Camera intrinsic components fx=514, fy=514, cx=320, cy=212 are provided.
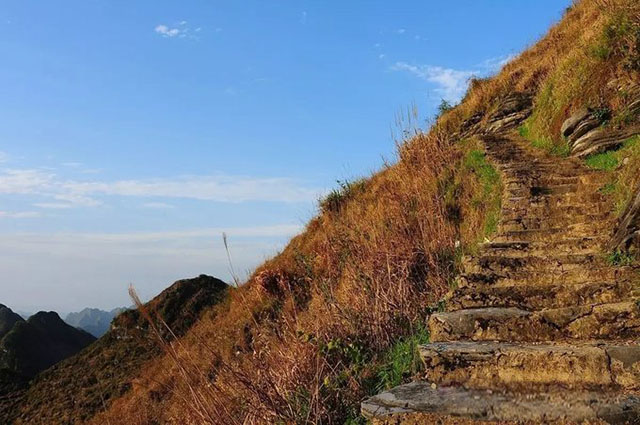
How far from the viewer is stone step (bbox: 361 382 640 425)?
8.18ft

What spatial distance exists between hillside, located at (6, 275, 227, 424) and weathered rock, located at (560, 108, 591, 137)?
1109 centimetres

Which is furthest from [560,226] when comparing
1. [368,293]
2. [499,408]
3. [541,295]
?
[499,408]

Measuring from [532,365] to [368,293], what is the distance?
2.07 meters

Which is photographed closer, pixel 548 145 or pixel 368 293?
pixel 368 293

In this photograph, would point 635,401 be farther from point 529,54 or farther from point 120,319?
point 120,319

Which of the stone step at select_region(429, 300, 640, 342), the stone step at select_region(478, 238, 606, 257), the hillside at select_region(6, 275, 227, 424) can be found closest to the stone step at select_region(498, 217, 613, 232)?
the stone step at select_region(478, 238, 606, 257)

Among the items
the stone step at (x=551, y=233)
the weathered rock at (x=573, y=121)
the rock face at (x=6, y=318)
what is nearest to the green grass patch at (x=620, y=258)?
the stone step at (x=551, y=233)

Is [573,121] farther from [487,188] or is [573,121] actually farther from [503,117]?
[503,117]

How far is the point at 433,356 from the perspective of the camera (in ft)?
10.7

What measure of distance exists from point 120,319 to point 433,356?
18.9 meters

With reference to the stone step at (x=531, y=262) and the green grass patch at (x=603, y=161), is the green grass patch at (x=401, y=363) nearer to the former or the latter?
the stone step at (x=531, y=262)

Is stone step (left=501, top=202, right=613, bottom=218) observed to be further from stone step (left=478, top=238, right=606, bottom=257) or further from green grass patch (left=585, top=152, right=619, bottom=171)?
green grass patch (left=585, top=152, right=619, bottom=171)

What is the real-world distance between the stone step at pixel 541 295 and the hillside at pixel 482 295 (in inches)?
0.5

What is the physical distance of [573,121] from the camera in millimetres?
7980
